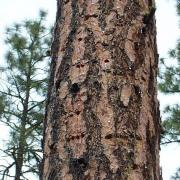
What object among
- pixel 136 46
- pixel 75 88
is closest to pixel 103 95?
pixel 75 88

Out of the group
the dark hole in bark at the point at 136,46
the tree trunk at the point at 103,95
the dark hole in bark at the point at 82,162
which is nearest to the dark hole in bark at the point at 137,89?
the tree trunk at the point at 103,95

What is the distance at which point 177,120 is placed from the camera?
23.7 ft

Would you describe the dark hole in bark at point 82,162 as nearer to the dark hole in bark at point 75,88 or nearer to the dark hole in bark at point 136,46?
the dark hole in bark at point 75,88

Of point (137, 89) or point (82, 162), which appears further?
point (137, 89)

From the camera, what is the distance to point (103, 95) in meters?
1.12

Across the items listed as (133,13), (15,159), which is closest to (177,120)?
(15,159)

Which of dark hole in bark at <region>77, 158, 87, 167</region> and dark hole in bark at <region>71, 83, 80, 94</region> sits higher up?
dark hole in bark at <region>71, 83, 80, 94</region>

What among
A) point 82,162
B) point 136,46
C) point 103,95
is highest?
point 136,46

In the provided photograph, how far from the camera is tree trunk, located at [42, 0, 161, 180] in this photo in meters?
1.04

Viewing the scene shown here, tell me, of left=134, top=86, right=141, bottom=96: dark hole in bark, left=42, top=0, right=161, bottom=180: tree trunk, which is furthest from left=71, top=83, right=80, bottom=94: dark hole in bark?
left=134, top=86, right=141, bottom=96: dark hole in bark

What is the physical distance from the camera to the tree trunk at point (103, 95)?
1044 millimetres

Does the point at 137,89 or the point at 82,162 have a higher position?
the point at 137,89

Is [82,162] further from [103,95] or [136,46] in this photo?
[136,46]

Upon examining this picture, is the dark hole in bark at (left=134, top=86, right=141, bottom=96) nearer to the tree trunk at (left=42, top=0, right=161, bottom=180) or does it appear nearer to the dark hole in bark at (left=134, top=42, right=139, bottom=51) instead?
the tree trunk at (left=42, top=0, right=161, bottom=180)
